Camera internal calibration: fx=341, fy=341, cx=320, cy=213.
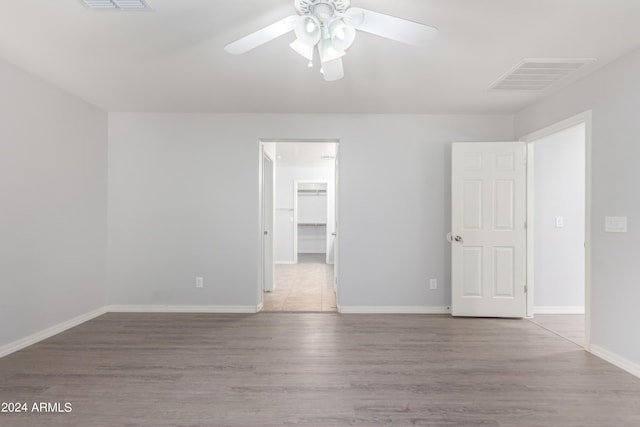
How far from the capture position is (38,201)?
3.13m

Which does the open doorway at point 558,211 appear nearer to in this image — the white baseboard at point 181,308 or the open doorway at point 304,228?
the open doorway at point 304,228

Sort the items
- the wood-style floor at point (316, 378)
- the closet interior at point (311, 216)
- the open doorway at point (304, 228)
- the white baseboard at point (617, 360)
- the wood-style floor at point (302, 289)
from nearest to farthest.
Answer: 1. the wood-style floor at point (316, 378)
2. the white baseboard at point (617, 360)
3. the wood-style floor at point (302, 289)
4. the open doorway at point (304, 228)
5. the closet interior at point (311, 216)

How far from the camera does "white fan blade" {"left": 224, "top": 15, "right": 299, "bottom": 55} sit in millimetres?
1846

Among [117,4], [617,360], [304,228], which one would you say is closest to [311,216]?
[304,228]

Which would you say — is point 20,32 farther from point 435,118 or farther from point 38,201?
point 435,118

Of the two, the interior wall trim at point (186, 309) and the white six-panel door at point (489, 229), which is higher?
the white six-panel door at point (489, 229)

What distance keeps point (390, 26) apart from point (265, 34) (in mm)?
686

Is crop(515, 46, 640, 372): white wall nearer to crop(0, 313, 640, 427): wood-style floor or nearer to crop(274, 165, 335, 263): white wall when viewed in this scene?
crop(0, 313, 640, 427): wood-style floor

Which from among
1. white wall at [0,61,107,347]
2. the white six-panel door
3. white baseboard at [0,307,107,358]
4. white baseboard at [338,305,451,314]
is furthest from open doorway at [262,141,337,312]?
white wall at [0,61,107,347]

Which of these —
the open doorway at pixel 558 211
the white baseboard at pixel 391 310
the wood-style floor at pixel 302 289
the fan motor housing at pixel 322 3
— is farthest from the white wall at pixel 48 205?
the open doorway at pixel 558 211

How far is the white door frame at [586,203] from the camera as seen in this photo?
2.98 meters

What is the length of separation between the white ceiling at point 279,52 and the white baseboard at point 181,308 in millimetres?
2348

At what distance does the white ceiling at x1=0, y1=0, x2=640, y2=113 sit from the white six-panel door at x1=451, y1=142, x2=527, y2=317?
59 cm

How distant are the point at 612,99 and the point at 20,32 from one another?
14.6ft
